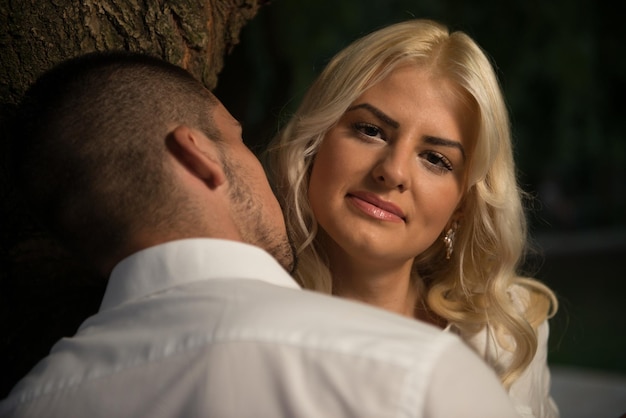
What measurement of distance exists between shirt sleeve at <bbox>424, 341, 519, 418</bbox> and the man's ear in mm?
673

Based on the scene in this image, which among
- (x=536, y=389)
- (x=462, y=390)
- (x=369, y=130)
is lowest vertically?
(x=536, y=389)

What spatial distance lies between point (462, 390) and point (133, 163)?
0.87 m

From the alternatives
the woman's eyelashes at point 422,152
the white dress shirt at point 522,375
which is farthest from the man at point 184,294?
the white dress shirt at point 522,375

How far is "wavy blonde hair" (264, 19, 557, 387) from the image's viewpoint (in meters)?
3.03

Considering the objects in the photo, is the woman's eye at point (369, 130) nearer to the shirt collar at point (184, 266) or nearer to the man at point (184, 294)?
the man at point (184, 294)

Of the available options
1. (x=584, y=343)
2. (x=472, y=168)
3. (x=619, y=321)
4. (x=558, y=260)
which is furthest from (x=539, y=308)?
(x=558, y=260)

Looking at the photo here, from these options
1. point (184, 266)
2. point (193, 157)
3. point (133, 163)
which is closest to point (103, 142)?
point (133, 163)

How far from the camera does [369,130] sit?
2.94 m

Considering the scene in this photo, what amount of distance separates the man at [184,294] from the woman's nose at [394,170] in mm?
657

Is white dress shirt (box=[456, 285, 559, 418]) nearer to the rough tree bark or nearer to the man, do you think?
the man

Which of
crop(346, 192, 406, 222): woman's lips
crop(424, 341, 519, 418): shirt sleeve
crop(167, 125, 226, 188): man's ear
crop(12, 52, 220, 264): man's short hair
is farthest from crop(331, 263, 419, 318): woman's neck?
crop(424, 341, 519, 418): shirt sleeve

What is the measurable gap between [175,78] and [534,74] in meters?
9.21

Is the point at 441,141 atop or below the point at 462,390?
below

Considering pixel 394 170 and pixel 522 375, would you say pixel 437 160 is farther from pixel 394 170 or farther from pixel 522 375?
pixel 522 375
